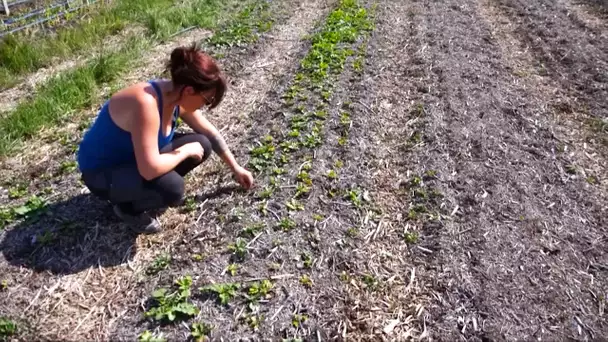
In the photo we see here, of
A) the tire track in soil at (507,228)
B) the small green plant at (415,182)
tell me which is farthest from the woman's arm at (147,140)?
the small green plant at (415,182)

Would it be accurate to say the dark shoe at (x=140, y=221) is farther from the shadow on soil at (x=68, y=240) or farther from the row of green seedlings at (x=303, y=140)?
the row of green seedlings at (x=303, y=140)

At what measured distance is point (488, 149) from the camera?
3.65m

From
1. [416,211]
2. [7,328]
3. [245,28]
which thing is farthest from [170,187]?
[245,28]

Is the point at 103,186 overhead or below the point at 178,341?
overhead

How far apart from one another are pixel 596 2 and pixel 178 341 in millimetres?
7611

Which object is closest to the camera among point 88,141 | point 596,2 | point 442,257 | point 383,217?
point 88,141

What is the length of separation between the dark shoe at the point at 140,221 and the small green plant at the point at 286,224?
0.73m

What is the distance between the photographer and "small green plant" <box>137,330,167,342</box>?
2.18m

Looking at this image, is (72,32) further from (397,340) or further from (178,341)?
(397,340)

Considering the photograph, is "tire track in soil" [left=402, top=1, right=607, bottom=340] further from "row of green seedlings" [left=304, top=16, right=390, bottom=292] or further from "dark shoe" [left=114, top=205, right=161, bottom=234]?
"dark shoe" [left=114, top=205, right=161, bottom=234]

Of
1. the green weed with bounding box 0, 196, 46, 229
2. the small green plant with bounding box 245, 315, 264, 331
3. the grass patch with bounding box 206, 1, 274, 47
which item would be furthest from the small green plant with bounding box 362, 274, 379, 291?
the grass patch with bounding box 206, 1, 274, 47

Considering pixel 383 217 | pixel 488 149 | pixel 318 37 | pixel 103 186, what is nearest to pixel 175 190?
pixel 103 186

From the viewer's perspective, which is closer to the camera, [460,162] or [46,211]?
[46,211]

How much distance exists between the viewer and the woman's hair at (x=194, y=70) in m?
2.28
